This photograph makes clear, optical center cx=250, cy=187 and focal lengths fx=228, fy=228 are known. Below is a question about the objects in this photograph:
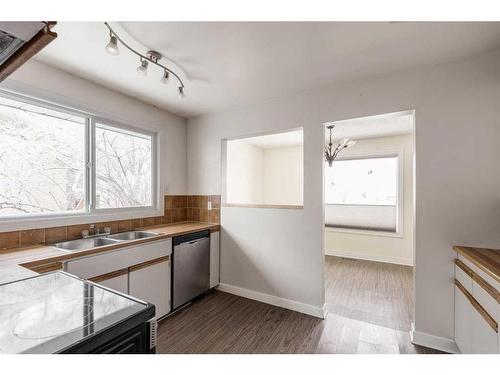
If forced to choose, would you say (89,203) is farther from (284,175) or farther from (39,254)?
(284,175)

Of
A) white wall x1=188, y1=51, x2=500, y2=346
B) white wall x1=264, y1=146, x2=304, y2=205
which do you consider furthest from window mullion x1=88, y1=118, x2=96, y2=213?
white wall x1=264, y1=146, x2=304, y2=205

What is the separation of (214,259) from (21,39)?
2629mm

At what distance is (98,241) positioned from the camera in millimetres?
2252

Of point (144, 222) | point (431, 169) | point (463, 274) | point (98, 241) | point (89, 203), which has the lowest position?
point (463, 274)

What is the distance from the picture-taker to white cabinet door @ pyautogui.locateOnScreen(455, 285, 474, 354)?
62.5 inches

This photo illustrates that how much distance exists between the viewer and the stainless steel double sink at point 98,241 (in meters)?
2.01

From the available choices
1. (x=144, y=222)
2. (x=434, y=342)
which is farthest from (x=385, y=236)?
(x=144, y=222)

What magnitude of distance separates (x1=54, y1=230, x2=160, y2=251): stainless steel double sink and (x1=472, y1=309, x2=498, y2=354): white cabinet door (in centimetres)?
252

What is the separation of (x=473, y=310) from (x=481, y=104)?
151 centimetres

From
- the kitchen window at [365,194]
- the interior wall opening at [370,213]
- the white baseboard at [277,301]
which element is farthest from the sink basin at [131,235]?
the kitchen window at [365,194]

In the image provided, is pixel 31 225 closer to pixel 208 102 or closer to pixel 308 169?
pixel 208 102

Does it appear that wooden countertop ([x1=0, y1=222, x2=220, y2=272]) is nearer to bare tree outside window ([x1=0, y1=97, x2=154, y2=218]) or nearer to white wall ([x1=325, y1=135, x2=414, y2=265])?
bare tree outside window ([x1=0, y1=97, x2=154, y2=218])
